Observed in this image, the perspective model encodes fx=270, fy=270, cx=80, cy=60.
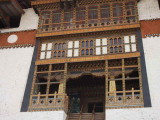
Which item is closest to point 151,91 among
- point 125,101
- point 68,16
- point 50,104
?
point 125,101

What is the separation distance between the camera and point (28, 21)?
52.7 feet

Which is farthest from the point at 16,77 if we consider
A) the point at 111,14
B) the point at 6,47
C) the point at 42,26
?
the point at 111,14

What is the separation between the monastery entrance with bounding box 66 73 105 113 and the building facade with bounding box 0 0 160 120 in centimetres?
6

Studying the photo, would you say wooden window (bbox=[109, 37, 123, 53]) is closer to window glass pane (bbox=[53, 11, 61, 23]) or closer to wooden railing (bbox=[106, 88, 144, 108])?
wooden railing (bbox=[106, 88, 144, 108])

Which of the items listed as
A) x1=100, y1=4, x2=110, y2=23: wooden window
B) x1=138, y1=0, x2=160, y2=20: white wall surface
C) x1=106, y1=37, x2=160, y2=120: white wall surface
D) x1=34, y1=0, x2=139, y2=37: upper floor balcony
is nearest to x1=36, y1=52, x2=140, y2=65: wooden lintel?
x1=106, y1=37, x2=160, y2=120: white wall surface

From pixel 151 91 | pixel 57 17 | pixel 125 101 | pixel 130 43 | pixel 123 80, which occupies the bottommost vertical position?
pixel 125 101

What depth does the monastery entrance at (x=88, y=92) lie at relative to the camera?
16.1m

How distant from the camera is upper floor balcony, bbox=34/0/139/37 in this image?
14.4 meters

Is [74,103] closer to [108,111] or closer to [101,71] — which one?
[101,71]

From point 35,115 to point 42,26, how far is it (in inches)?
212

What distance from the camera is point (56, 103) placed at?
1264 cm

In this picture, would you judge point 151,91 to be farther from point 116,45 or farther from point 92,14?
point 92,14

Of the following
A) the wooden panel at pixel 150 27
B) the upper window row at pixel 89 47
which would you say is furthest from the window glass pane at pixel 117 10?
the upper window row at pixel 89 47

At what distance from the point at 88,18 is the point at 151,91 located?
215 inches
